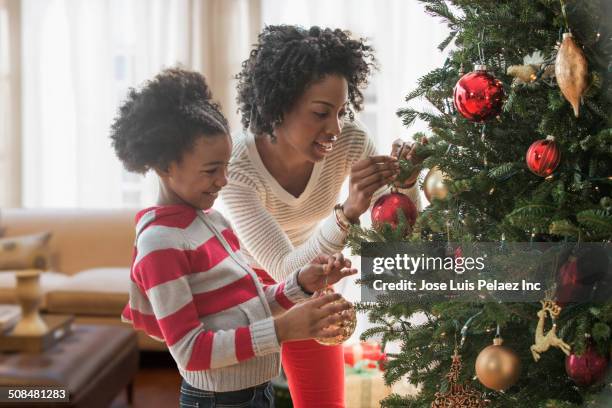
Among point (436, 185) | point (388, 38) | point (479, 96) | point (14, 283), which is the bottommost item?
point (14, 283)

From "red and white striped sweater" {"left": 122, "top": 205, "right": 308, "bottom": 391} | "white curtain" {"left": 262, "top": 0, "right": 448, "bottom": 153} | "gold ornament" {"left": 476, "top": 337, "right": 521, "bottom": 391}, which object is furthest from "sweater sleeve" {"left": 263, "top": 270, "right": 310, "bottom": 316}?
"white curtain" {"left": 262, "top": 0, "right": 448, "bottom": 153}

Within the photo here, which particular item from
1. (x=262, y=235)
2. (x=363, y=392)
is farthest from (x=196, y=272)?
(x=363, y=392)

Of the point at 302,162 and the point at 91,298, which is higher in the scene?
the point at 302,162

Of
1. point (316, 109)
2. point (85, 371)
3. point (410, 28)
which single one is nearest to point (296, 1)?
point (410, 28)

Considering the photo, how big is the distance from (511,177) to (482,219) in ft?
0.25

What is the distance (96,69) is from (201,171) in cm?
320

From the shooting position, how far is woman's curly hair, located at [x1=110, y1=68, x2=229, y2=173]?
1101 mm

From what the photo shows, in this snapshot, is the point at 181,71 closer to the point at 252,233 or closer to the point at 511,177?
the point at 252,233

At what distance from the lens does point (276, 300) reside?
4.07ft

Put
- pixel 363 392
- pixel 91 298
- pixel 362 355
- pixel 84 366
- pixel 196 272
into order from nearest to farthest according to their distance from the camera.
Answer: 1. pixel 196 272
2. pixel 363 392
3. pixel 84 366
4. pixel 362 355
5. pixel 91 298

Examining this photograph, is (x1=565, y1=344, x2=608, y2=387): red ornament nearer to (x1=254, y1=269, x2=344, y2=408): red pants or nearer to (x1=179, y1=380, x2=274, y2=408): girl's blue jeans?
(x1=179, y1=380, x2=274, y2=408): girl's blue jeans

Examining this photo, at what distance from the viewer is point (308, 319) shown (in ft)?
3.45

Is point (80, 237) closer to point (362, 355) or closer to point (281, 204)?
point (362, 355)

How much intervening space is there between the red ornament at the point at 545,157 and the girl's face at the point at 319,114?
479 millimetres
